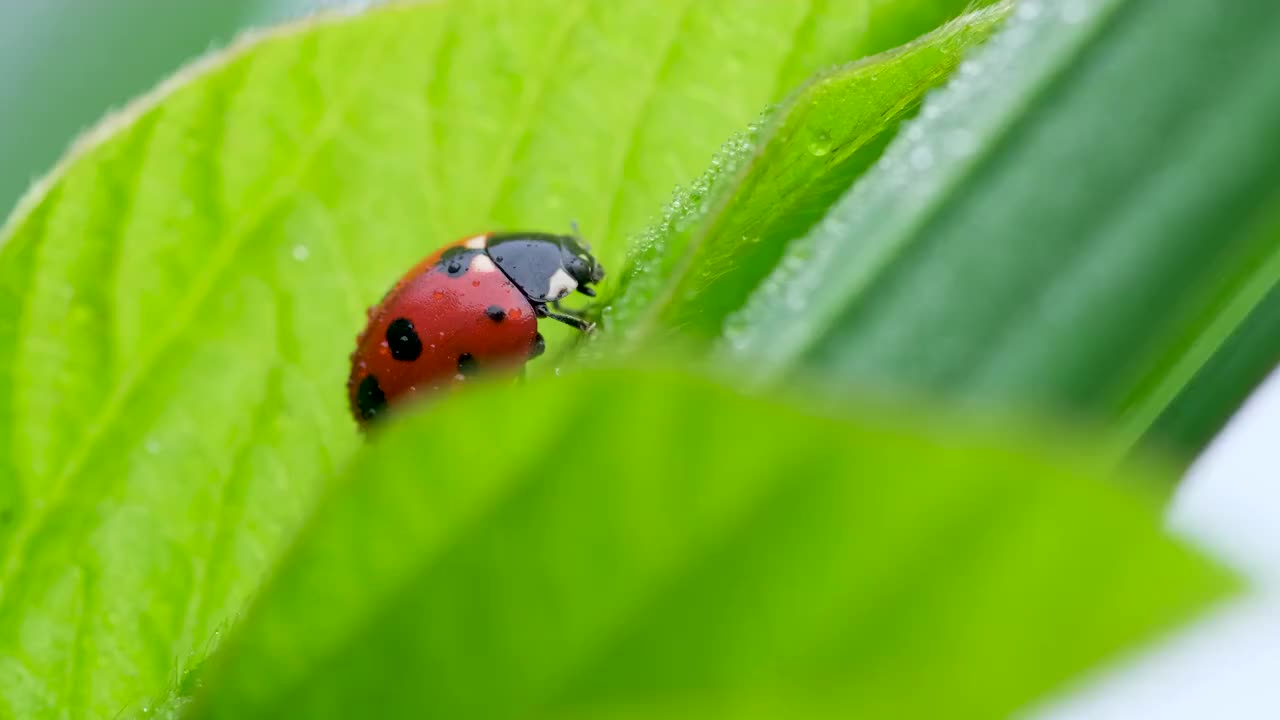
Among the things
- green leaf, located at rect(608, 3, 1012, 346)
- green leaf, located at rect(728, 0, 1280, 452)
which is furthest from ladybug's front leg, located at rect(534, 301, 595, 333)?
green leaf, located at rect(728, 0, 1280, 452)

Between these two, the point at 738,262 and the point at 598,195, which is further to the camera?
the point at 598,195

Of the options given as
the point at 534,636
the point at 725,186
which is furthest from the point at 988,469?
the point at 725,186

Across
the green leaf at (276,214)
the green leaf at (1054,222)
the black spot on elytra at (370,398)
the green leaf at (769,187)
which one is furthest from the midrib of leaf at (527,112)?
the green leaf at (1054,222)

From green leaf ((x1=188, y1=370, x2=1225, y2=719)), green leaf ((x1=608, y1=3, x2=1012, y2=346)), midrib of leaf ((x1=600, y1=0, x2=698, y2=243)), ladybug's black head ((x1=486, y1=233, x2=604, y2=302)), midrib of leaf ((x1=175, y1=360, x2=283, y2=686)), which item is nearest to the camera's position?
green leaf ((x1=188, y1=370, x2=1225, y2=719))

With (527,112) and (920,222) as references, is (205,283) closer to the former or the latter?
(527,112)

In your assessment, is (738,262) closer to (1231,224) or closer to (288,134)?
(1231,224)

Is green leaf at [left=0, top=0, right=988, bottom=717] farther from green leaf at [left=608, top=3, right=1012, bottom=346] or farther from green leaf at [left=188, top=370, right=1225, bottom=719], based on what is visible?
green leaf at [left=188, top=370, right=1225, bottom=719]

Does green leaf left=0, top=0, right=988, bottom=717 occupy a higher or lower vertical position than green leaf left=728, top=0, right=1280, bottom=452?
higher
